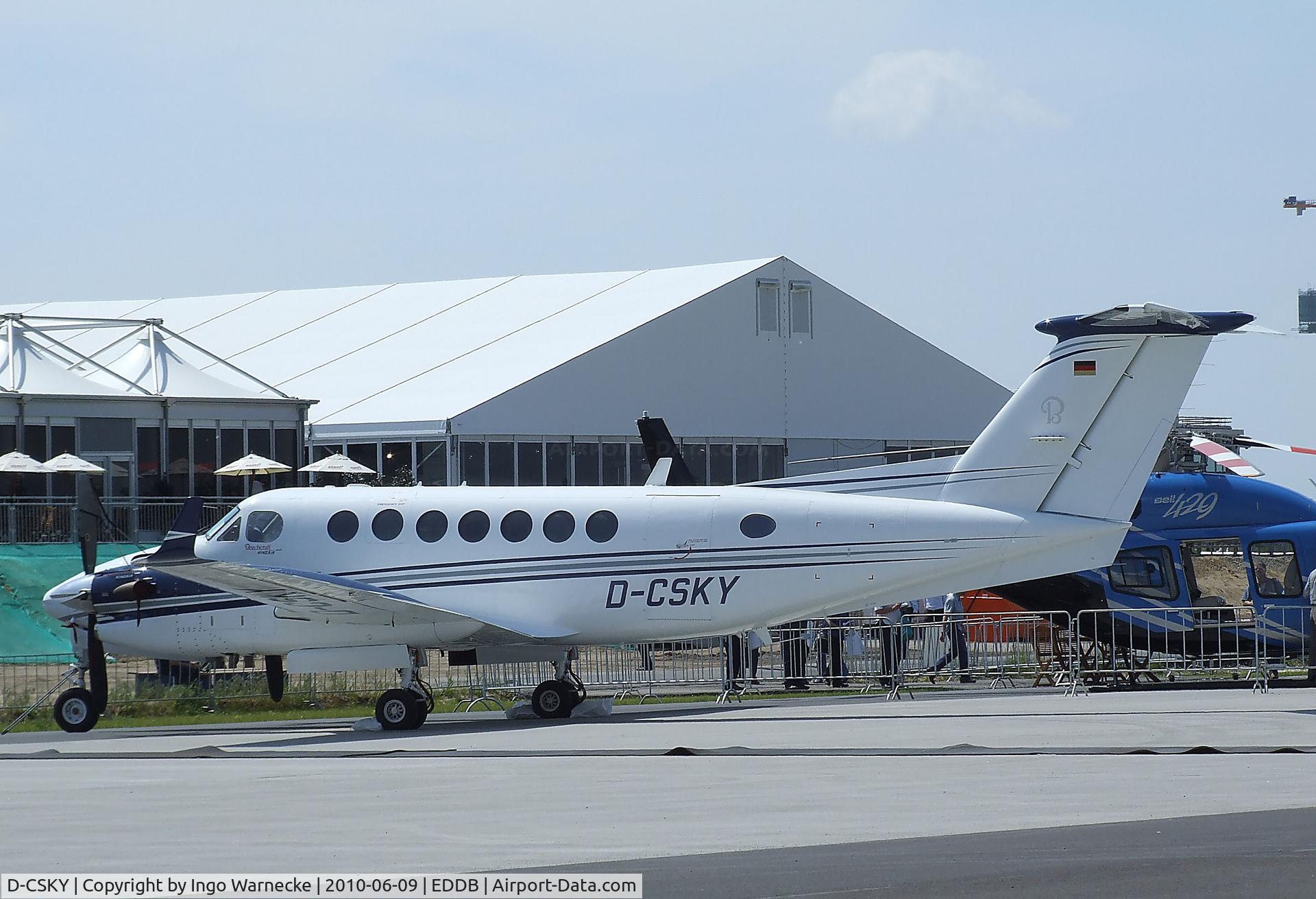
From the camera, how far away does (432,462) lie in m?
41.5

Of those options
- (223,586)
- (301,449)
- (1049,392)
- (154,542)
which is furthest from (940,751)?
(301,449)

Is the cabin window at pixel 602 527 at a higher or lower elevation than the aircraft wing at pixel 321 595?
higher

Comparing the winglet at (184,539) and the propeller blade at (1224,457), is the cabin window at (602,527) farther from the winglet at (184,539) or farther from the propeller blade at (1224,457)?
the propeller blade at (1224,457)

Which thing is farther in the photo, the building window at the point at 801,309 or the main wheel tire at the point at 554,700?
the building window at the point at 801,309

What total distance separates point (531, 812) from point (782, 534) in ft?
30.1

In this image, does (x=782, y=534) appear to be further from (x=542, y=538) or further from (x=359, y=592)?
(x=359, y=592)

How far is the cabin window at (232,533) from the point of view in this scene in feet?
69.7

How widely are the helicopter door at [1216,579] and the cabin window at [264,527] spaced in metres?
13.3

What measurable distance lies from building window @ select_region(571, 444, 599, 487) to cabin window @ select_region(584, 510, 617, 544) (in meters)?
22.3

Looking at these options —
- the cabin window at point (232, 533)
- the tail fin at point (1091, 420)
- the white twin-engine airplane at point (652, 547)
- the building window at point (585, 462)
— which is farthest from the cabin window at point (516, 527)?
the building window at point (585, 462)

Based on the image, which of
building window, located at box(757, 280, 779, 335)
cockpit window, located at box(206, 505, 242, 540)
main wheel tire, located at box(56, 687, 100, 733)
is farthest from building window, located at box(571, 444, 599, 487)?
main wheel tire, located at box(56, 687, 100, 733)

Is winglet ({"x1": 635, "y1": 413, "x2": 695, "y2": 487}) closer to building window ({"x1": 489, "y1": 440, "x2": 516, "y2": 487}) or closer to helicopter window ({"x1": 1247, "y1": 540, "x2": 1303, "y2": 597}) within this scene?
helicopter window ({"x1": 1247, "y1": 540, "x2": 1303, "y2": 597})

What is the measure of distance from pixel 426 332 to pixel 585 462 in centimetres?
830

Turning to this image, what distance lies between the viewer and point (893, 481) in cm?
2095
